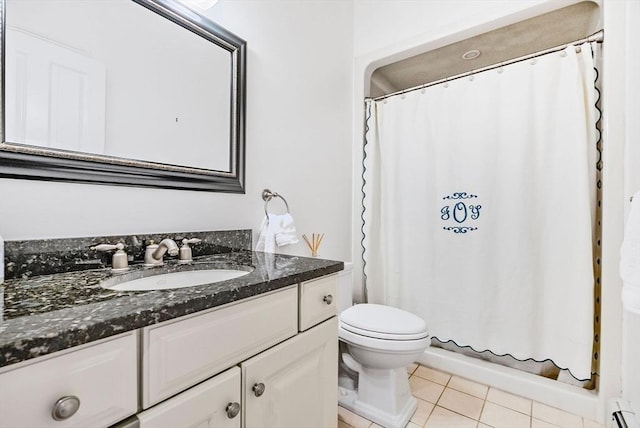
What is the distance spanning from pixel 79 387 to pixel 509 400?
190 centimetres

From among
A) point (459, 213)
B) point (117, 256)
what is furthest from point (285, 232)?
point (459, 213)

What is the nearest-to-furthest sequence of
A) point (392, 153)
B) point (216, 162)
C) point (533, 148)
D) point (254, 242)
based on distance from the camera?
1. point (216, 162)
2. point (254, 242)
3. point (533, 148)
4. point (392, 153)

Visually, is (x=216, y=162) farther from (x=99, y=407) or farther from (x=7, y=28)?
(x=99, y=407)

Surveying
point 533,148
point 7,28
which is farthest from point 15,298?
point 533,148

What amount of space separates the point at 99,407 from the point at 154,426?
0.12 metres

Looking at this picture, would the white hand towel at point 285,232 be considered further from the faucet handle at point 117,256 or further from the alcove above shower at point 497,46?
the alcove above shower at point 497,46

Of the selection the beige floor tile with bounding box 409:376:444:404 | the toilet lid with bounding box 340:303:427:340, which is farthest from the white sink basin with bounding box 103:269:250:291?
the beige floor tile with bounding box 409:376:444:404

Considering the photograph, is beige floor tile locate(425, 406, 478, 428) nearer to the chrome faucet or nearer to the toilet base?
the toilet base

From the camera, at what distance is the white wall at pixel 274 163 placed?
90 cm

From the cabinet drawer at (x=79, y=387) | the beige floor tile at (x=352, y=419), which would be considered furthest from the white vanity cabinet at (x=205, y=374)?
the beige floor tile at (x=352, y=419)

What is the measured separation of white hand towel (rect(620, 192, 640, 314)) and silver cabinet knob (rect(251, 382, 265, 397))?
1.08 meters

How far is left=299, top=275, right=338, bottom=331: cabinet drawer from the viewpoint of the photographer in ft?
3.01

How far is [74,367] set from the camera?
47 centimetres

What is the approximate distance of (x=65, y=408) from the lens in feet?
1.49
